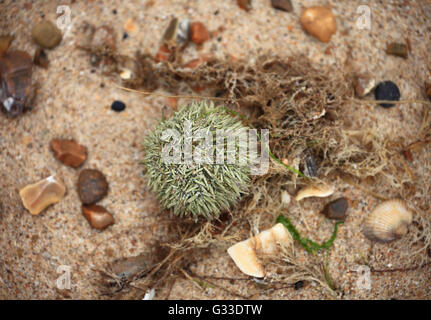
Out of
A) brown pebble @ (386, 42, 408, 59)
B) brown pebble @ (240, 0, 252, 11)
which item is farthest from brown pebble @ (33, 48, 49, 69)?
brown pebble @ (386, 42, 408, 59)

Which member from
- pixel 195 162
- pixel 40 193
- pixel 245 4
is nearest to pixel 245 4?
pixel 245 4

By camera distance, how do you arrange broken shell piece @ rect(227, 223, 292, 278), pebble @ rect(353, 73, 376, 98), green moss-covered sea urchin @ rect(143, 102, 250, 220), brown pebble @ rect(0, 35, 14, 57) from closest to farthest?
green moss-covered sea urchin @ rect(143, 102, 250, 220)
broken shell piece @ rect(227, 223, 292, 278)
pebble @ rect(353, 73, 376, 98)
brown pebble @ rect(0, 35, 14, 57)

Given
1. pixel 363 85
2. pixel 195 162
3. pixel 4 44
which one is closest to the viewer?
pixel 195 162

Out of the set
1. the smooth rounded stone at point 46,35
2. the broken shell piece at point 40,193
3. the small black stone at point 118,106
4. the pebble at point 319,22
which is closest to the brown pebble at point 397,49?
the pebble at point 319,22

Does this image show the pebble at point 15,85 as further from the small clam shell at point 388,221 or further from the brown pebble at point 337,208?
the small clam shell at point 388,221

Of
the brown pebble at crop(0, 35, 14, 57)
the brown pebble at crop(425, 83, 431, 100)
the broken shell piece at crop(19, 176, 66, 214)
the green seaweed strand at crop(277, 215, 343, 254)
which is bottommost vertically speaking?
the green seaweed strand at crop(277, 215, 343, 254)

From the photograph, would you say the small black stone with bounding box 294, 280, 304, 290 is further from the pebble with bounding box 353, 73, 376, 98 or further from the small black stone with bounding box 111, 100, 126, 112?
the small black stone with bounding box 111, 100, 126, 112

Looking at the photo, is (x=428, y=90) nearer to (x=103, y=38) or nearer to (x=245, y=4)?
(x=245, y=4)

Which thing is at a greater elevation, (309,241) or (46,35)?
(46,35)
